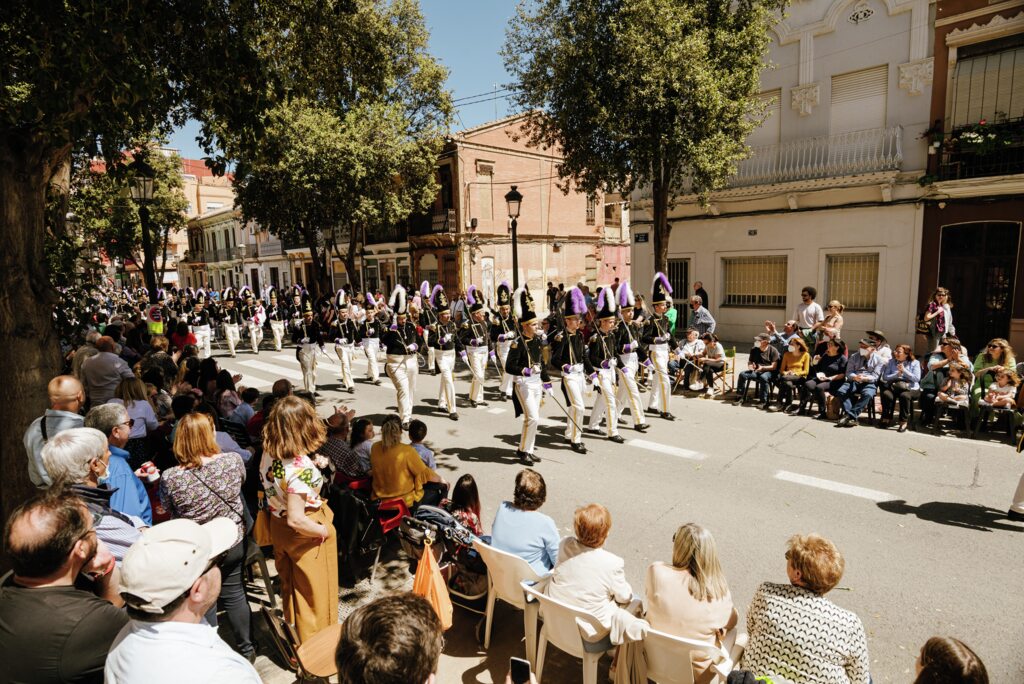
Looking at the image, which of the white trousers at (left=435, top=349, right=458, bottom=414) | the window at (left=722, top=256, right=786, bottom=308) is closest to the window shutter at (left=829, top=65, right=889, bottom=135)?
the window at (left=722, top=256, right=786, bottom=308)

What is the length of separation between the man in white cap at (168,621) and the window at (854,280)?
58.1 feet

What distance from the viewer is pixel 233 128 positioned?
6773mm

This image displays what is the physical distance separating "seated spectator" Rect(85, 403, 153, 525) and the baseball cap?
7.21 ft

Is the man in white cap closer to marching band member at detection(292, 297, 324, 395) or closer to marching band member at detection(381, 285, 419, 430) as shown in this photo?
marching band member at detection(381, 285, 419, 430)

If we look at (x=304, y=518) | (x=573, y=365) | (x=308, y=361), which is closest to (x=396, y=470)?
(x=304, y=518)

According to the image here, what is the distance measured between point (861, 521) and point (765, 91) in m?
15.1

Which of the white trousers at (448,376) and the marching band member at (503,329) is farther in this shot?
the marching band member at (503,329)

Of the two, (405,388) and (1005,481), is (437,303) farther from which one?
(1005,481)

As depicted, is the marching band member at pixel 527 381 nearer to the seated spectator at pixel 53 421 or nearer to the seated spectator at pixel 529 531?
the seated spectator at pixel 529 531

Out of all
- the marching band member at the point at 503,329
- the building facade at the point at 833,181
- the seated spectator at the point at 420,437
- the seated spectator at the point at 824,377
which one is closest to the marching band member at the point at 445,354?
the marching band member at the point at 503,329

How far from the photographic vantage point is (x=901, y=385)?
969 cm

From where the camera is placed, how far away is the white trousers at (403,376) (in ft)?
34.6

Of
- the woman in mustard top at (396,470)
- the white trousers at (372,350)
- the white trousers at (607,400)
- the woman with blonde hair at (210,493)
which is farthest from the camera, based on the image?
the white trousers at (372,350)

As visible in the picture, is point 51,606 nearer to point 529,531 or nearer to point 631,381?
point 529,531
